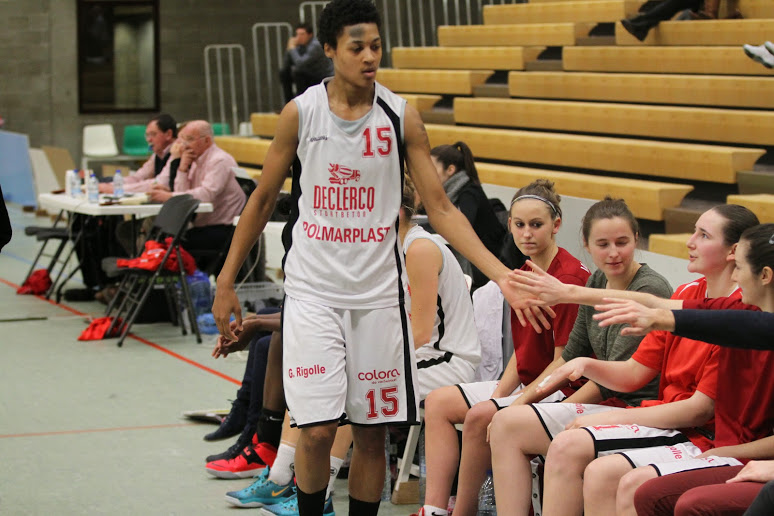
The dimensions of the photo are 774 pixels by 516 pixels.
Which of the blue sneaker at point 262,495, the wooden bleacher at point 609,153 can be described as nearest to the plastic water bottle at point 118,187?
the wooden bleacher at point 609,153

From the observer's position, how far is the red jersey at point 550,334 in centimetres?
348

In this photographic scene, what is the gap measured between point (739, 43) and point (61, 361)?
526 cm

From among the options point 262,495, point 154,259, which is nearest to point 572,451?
point 262,495

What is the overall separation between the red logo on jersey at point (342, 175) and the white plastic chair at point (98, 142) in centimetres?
1225

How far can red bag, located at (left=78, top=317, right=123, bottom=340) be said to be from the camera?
6.97 m

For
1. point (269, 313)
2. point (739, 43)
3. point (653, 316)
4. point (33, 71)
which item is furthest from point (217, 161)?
point (33, 71)

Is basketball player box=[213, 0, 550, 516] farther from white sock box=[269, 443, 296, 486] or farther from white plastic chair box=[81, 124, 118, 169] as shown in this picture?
white plastic chair box=[81, 124, 118, 169]

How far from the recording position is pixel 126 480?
425cm

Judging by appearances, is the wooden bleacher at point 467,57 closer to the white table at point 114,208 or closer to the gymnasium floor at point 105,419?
the white table at point 114,208

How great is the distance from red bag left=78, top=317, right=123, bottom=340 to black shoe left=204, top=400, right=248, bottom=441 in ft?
7.91

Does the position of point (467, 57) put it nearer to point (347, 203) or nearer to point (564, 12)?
point (564, 12)

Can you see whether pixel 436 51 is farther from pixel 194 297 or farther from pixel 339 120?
pixel 339 120

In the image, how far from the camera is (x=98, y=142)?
1480cm

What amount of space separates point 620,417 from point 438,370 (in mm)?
960
